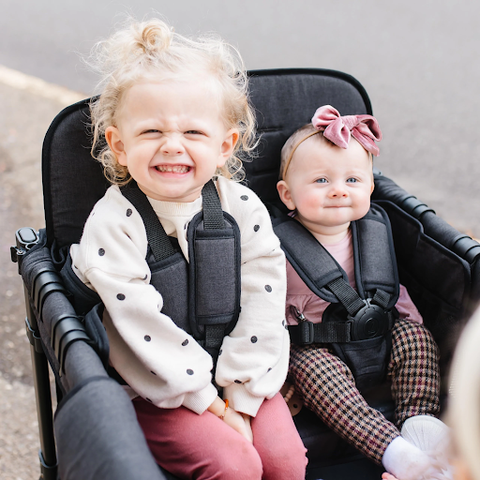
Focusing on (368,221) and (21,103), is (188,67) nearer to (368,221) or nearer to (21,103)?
(368,221)

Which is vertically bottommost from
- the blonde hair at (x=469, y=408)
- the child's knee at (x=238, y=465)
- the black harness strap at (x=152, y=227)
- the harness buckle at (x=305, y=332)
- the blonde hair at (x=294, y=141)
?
the child's knee at (x=238, y=465)

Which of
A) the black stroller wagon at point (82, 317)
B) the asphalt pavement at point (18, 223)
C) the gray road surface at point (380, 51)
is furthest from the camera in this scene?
the gray road surface at point (380, 51)

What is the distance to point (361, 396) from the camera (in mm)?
1412

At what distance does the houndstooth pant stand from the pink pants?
126mm

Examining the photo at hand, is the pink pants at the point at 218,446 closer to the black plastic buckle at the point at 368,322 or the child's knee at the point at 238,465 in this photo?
the child's knee at the point at 238,465

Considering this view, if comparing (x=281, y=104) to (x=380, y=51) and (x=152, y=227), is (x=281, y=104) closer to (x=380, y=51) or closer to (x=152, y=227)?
(x=152, y=227)

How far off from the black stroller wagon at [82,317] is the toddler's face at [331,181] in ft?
0.49

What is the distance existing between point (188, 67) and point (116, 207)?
0.34 metres

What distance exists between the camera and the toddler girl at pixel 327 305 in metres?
1.36

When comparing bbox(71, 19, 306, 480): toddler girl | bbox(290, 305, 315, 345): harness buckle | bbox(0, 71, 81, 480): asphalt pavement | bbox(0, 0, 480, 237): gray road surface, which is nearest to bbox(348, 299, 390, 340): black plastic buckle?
bbox(290, 305, 315, 345): harness buckle

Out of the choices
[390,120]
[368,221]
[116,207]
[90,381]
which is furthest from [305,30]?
[90,381]

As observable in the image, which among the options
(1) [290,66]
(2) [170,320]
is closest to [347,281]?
(2) [170,320]

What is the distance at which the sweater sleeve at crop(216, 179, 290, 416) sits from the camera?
4.25ft

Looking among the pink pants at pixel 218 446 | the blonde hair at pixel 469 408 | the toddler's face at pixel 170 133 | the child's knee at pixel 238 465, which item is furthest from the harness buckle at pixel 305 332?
the blonde hair at pixel 469 408
